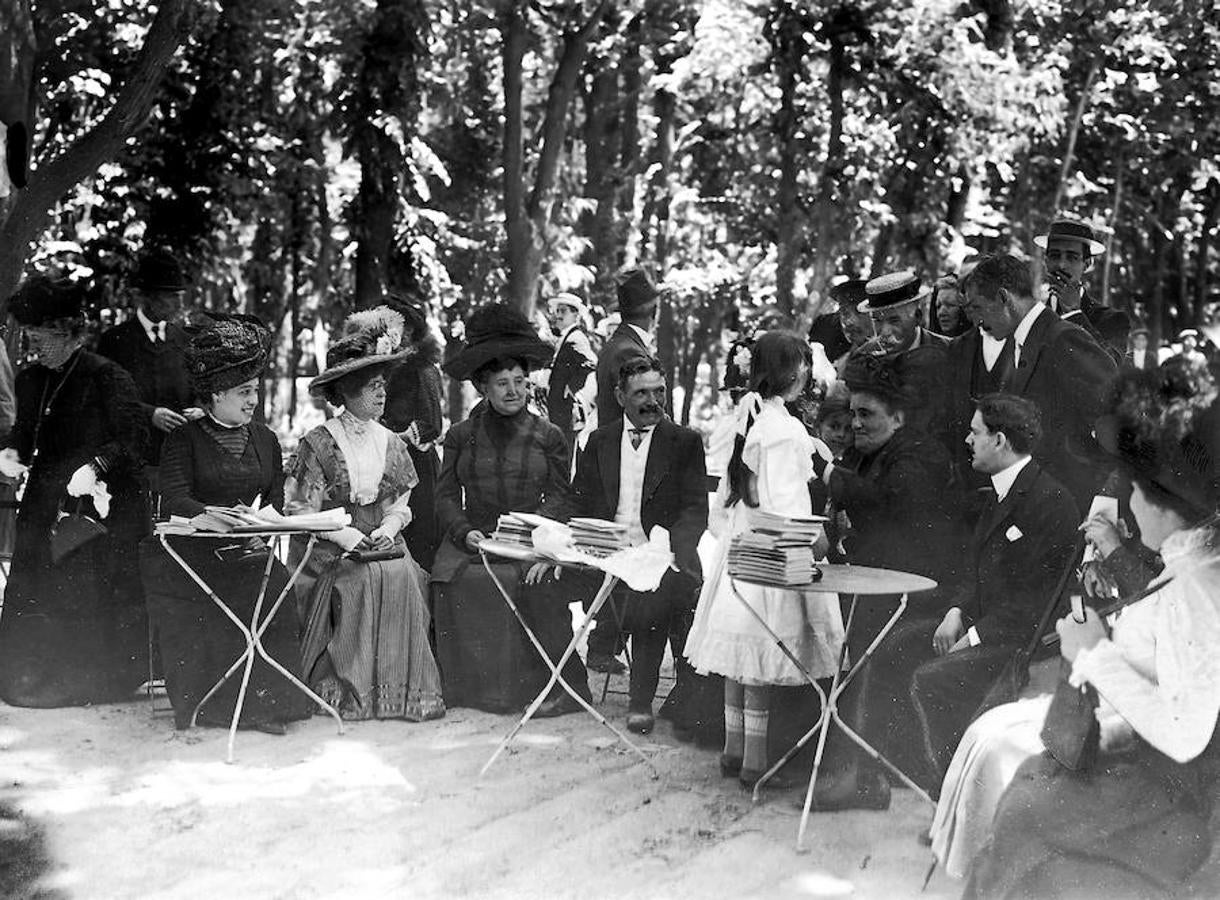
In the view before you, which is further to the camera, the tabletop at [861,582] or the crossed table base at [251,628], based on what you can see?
the crossed table base at [251,628]

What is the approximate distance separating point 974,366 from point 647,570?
175 centimetres

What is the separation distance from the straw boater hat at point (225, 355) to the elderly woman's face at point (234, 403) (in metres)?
0.03

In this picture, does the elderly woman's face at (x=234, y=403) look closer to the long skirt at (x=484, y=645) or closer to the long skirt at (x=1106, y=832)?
the long skirt at (x=484, y=645)

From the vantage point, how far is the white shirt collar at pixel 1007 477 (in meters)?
5.12

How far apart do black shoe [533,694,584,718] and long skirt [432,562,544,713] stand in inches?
4.7

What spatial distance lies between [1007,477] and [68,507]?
446cm

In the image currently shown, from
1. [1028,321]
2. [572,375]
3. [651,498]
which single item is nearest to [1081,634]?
[1028,321]

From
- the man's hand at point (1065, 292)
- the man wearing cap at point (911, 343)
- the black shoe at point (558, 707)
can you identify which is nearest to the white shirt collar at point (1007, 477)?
the man wearing cap at point (911, 343)

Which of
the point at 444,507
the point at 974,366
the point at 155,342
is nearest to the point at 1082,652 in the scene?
the point at 974,366

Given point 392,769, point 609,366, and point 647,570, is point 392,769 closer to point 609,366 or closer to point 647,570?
point 647,570

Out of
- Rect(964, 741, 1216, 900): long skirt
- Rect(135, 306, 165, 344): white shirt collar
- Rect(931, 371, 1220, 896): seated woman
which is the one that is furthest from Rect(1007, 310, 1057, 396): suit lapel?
Rect(135, 306, 165, 344): white shirt collar

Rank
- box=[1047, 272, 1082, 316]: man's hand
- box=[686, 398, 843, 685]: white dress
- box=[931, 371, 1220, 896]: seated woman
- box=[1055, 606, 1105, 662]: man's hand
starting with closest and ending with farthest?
box=[931, 371, 1220, 896]: seated woman < box=[1055, 606, 1105, 662]: man's hand < box=[686, 398, 843, 685]: white dress < box=[1047, 272, 1082, 316]: man's hand

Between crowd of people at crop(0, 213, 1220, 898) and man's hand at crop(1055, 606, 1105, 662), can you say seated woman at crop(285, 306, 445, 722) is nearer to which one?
crowd of people at crop(0, 213, 1220, 898)

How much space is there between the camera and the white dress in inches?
213
